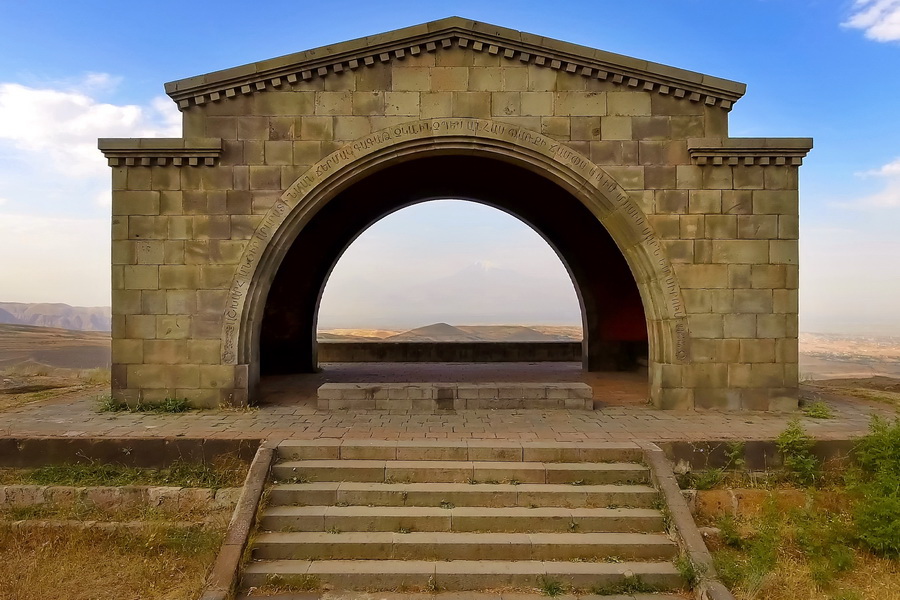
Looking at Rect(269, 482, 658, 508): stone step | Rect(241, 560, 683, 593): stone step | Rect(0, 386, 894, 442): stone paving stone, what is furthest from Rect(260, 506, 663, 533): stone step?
Rect(0, 386, 894, 442): stone paving stone

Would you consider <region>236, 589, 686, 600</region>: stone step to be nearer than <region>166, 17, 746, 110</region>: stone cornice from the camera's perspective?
Yes

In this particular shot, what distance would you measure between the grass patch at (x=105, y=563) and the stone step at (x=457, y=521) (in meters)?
0.85

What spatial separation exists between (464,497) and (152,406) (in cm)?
610

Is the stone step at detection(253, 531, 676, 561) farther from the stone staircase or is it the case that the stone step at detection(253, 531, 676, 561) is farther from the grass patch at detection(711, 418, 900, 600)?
the grass patch at detection(711, 418, 900, 600)

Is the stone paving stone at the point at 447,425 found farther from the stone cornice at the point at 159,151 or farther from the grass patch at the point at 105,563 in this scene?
the stone cornice at the point at 159,151

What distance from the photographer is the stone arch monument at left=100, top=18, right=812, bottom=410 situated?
31.4 feet

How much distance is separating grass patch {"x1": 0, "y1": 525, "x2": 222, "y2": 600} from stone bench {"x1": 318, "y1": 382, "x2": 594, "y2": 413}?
3468 millimetres

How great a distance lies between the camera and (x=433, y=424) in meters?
8.41

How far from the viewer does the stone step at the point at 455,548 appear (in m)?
5.77

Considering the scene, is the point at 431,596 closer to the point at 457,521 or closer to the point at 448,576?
the point at 448,576

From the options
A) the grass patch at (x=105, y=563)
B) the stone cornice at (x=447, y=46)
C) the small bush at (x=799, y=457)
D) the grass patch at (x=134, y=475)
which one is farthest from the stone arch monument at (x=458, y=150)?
the grass patch at (x=105, y=563)

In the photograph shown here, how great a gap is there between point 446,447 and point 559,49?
22.9ft

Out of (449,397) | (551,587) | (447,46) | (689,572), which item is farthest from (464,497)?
(447,46)

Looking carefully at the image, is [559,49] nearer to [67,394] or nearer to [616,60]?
[616,60]
